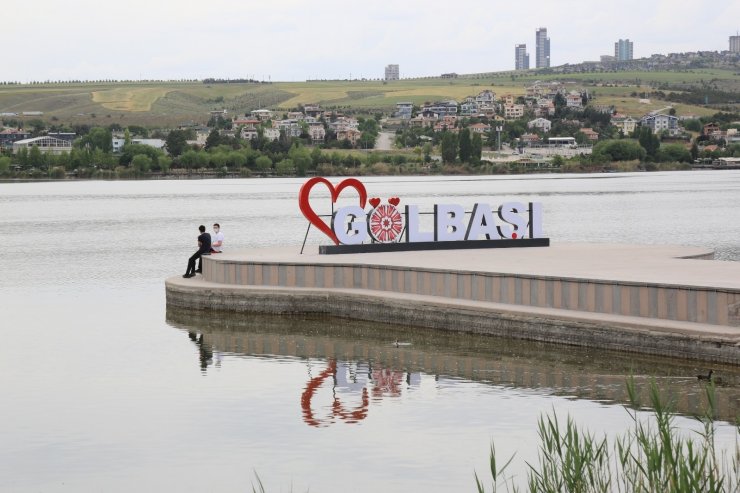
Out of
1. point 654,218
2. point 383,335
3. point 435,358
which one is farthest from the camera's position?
point 654,218

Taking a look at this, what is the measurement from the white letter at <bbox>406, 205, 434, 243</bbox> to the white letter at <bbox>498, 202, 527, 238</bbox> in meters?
2.06

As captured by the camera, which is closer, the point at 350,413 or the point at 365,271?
the point at 350,413

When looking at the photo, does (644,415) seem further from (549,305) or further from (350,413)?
(549,305)

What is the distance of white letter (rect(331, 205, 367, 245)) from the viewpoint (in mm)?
31547

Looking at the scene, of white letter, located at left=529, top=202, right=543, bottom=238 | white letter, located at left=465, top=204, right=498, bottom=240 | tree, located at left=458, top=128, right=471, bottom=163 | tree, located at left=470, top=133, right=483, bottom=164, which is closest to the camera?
white letter, located at left=465, top=204, right=498, bottom=240

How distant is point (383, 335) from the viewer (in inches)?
1011

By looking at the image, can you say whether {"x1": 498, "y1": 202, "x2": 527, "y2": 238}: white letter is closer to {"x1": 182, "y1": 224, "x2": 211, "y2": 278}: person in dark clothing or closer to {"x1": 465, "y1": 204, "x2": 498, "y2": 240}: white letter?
{"x1": 465, "y1": 204, "x2": 498, "y2": 240}: white letter

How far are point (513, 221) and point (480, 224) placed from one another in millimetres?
912

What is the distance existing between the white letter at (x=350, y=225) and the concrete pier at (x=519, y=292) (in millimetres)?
672

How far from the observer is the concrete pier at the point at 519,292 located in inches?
838

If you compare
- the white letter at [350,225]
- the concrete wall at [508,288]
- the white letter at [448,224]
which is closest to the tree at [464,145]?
the white letter at [448,224]

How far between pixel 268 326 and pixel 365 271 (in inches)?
96.0

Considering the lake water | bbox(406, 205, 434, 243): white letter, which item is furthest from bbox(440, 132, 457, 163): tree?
bbox(406, 205, 434, 243): white letter

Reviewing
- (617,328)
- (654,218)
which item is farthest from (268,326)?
(654,218)
